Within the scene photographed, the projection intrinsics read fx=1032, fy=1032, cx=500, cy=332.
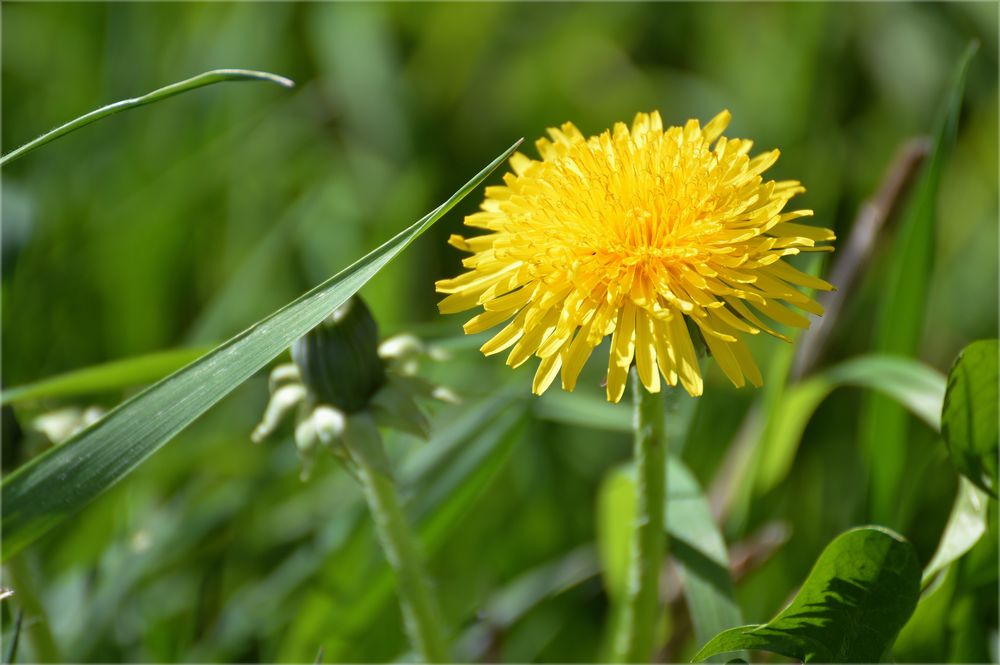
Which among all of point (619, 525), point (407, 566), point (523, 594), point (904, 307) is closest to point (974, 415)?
point (904, 307)

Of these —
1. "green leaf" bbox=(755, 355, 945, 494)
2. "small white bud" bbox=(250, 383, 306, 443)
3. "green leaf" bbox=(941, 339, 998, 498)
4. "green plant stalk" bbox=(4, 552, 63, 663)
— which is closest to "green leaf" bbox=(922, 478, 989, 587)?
"green leaf" bbox=(941, 339, 998, 498)

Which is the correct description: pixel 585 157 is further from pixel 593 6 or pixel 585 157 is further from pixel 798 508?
pixel 593 6

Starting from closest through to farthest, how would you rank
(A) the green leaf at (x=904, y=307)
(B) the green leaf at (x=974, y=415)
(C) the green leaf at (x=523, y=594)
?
Answer: (B) the green leaf at (x=974, y=415)
(A) the green leaf at (x=904, y=307)
(C) the green leaf at (x=523, y=594)

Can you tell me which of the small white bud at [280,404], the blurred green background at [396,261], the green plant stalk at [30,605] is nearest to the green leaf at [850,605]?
the blurred green background at [396,261]

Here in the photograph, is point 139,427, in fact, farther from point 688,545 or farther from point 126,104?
point 688,545

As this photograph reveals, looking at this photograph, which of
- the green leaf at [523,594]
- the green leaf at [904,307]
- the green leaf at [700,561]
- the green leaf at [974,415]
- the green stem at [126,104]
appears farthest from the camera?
the green leaf at [523,594]

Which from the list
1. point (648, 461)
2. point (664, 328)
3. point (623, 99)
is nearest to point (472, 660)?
point (648, 461)

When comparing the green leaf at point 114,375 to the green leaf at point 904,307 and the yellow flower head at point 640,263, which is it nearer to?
the yellow flower head at point 640,263
